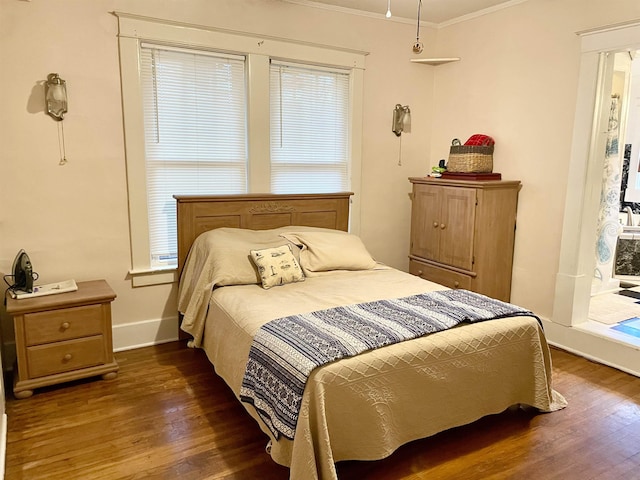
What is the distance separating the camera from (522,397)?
2539mm

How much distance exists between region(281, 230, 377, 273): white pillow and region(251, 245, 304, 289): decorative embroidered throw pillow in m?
0.15

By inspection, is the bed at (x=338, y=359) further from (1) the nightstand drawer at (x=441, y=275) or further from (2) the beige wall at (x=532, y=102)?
(2) the beige wall at (x=532, y=102)

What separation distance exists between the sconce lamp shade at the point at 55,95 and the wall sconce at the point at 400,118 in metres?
2.66

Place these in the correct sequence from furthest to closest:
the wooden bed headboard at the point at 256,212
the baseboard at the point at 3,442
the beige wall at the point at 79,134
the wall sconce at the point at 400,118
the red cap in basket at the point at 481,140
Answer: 1. the wall sconce at the point at 400,118
2. the red cap in basket at the point at 481,140
3. the wooden bed headboard at the point at 256,212
4. the beige wall at the point at 79,134
5. the baseboard at the point at 3,442

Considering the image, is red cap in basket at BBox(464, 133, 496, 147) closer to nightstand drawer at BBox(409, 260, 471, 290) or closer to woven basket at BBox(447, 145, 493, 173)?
woven basket at BBox(447, 145, 493, 173)

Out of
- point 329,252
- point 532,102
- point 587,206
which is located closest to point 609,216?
point 587,206

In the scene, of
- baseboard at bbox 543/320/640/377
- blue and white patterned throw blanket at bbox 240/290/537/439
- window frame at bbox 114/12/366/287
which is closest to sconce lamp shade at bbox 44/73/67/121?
window frame at bbox 114/12/366/287

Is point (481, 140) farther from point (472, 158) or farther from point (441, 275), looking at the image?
point (441, 275)

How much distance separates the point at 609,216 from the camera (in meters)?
4.62

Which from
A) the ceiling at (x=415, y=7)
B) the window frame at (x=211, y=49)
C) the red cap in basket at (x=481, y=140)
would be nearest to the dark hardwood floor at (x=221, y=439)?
the window frame at (x=211, y=49)

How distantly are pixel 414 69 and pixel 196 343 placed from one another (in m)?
3.10

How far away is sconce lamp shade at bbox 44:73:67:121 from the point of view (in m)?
2.90

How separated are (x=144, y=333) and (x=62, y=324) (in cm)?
75

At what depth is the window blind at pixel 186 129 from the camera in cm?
334
